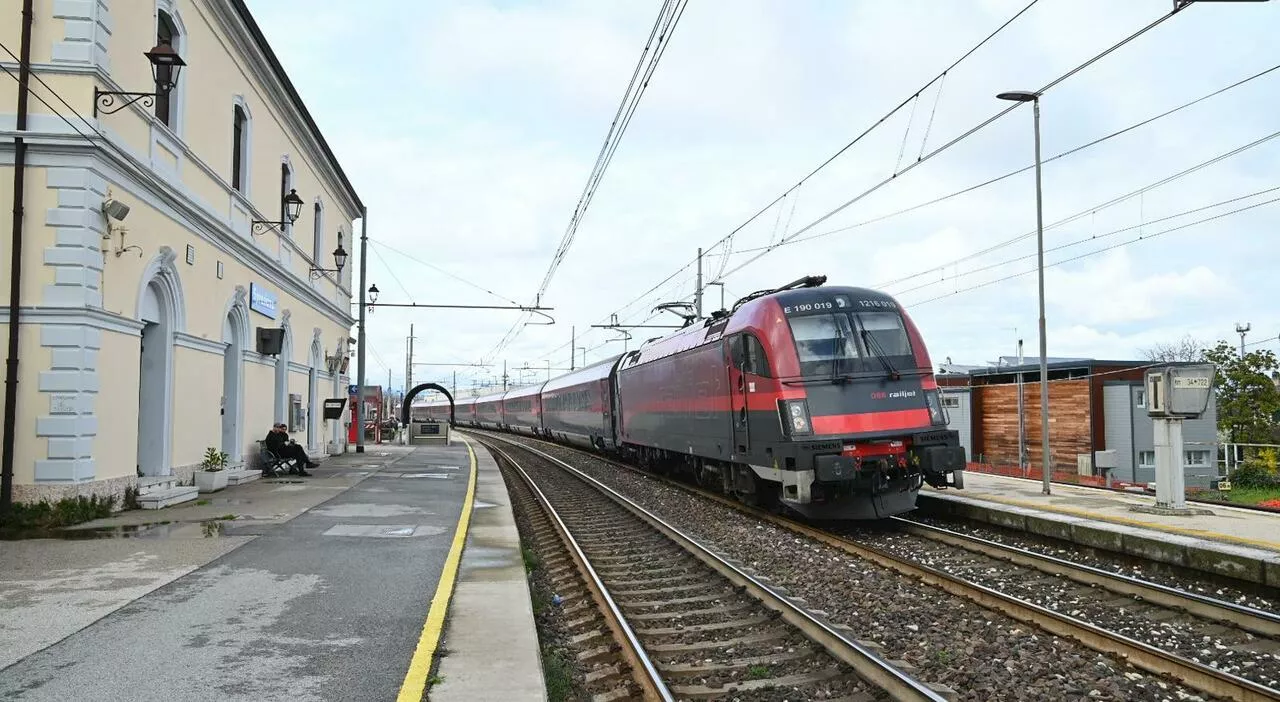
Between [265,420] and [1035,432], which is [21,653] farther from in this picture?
[1035,432]

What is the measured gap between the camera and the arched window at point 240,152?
56.9 ft

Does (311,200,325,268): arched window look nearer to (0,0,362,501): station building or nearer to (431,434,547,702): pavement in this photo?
(0,0,362,501): station building

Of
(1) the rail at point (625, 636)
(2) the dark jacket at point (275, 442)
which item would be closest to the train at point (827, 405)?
(1) the rail at point (625, 636)

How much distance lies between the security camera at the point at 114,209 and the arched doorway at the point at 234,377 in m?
5.67

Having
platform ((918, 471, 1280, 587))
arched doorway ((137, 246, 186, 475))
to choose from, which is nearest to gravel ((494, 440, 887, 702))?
platform ((918, 471, 1280, 587))

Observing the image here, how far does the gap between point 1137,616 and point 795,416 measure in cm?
471

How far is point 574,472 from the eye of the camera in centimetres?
2164

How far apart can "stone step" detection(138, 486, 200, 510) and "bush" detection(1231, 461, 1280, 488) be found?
30.9 m

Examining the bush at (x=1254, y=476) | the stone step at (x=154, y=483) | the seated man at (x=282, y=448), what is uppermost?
the seated man at (x=282, y=448)

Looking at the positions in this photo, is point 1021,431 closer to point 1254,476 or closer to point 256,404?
point 1254,476

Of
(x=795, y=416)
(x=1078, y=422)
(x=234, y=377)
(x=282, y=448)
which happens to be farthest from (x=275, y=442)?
(x=1078, y=422)

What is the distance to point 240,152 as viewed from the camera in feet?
57.5

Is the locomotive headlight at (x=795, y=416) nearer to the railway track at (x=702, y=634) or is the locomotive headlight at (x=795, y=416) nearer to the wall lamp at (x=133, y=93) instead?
the railway track at (x=702, y=634)

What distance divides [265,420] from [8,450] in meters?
9.05
